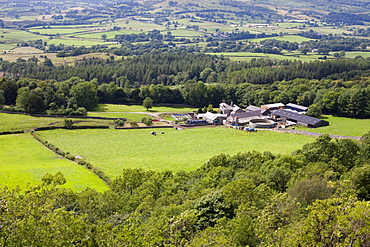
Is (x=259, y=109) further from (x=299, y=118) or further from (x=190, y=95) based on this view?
(x=190, y=95)

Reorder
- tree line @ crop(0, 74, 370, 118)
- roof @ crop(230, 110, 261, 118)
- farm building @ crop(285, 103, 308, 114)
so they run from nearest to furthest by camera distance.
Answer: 1. roof @ crop(230, 110, 261, 118)
2. tree line @ crop(0, 74, 370, 118)
3. farm building @ crop(285, 103, 308, 114)

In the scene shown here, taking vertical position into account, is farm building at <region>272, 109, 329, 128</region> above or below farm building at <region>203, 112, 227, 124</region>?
above

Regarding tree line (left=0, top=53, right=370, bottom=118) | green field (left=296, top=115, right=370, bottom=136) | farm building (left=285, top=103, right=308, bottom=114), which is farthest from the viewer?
farm building (left=285, top=103, right=308, bottom=114)

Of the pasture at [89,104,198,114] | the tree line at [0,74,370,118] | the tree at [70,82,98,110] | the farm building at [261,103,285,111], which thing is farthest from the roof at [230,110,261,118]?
the tree at [70,82,98,110]

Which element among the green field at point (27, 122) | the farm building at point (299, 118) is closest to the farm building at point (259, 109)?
the farm building at point (299, 118)

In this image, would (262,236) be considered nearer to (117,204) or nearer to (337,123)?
(117,204)

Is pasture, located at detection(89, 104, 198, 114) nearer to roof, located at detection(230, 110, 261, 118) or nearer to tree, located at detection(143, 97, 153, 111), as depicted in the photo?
tree, located at detection(143, 97, 153, 111)
